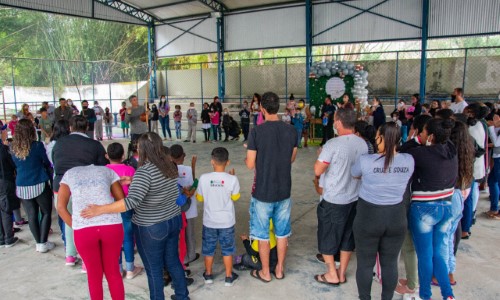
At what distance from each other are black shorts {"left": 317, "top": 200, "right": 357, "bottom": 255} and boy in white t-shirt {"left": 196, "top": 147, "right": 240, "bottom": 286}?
0.78 meters

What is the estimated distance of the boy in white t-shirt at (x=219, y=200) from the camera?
3316 millimetres

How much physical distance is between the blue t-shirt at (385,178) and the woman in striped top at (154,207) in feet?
4.53

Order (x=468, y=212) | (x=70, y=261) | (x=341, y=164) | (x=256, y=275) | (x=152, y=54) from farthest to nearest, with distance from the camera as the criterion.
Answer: (x=152, y=54) → (x=468, y=212) → (x=70, y=261) → (x=256, y=275) → (x=341, y=164)

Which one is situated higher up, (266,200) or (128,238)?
(266,200)

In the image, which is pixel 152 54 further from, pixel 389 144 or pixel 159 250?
pixel 389 144

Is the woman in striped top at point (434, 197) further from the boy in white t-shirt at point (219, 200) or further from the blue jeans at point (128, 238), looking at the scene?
the blue jeans at point (128, 238)

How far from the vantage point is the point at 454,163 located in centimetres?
291

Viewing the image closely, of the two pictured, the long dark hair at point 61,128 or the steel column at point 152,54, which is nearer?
the long dark hair at point 61,128

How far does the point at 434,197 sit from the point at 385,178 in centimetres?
55

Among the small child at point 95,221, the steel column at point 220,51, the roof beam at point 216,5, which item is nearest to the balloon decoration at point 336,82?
the steel column at point 220,51

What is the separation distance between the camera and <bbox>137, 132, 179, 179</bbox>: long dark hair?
2.70 meters

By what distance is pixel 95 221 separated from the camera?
102 inches

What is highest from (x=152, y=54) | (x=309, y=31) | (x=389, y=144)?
(x=309, y=31)

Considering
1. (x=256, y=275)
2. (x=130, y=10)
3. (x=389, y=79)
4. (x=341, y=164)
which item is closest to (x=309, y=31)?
(x=389, y=79)
